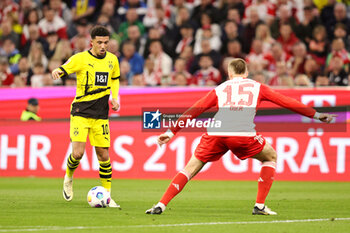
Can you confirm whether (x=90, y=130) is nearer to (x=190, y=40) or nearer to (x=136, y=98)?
(x=136, y=98)

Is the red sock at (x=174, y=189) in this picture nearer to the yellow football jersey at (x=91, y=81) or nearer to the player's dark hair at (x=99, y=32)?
the yellow football jersey at (x=91, y=81)

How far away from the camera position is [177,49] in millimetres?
19906

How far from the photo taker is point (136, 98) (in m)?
17.1

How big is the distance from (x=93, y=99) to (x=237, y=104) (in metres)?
2.51

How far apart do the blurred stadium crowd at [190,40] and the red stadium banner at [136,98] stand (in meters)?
0.96

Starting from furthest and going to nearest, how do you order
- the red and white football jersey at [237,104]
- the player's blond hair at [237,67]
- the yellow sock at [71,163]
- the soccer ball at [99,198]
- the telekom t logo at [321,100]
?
the telekom t logo at [321,100], the yellow sock at [71,163], the soccer ball at [99,198], the player's blond hair at [237,67], the red and white football jersey at [237,104]

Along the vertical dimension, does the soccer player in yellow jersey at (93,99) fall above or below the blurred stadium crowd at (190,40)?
below

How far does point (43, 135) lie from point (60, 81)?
2.96m

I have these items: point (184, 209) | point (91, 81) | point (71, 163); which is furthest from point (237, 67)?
point (71, 163)

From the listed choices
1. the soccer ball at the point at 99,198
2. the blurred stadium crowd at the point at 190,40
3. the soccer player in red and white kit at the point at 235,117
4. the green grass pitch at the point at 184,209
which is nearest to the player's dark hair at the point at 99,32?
the soccer player in red and white kit at the point at 235,117

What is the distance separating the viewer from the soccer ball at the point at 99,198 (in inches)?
402

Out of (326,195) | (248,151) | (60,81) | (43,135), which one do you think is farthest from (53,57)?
(248,151)

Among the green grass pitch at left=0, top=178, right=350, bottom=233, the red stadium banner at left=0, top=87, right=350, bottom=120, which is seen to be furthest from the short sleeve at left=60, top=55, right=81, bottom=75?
the red stadium banner at left=0, top=87, right=350, bottom=120

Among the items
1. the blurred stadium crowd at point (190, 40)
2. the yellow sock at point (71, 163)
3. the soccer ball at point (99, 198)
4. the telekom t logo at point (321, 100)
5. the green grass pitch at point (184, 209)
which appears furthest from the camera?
the blurred stadium crowd at point (190, 40)
